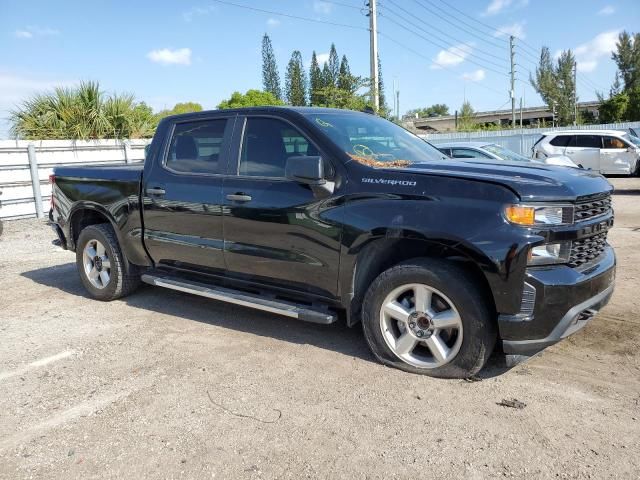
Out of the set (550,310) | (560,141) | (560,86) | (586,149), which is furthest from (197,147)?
(560,86)

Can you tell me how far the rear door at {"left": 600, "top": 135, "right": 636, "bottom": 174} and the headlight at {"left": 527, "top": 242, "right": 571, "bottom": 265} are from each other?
18420 mm

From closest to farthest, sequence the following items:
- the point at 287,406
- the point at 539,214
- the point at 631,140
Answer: the point at 539,214 → the point at 287,406 → the point at 631,140

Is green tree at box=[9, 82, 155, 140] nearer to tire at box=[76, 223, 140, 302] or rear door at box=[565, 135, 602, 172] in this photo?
tire at box=[76, 223, 140, 302]

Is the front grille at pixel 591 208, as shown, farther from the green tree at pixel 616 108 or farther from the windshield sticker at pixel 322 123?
the green tree at pixel 616 108

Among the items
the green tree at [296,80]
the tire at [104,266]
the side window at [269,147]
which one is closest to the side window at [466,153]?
the side window at [269,147]

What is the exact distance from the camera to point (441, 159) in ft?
14.9

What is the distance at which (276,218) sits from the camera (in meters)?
4.24

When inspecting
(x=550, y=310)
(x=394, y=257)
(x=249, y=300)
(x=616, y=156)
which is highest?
(x=616, y=156)

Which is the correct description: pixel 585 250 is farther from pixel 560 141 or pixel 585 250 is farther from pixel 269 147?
pixel 560 141

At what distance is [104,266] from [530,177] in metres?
4.38

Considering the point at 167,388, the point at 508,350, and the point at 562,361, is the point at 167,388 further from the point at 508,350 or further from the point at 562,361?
the point at 562,361

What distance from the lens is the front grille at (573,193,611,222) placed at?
11.2 feet

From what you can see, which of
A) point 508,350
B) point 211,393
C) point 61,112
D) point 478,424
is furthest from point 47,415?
point 61,112

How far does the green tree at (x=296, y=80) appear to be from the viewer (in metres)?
59.8
